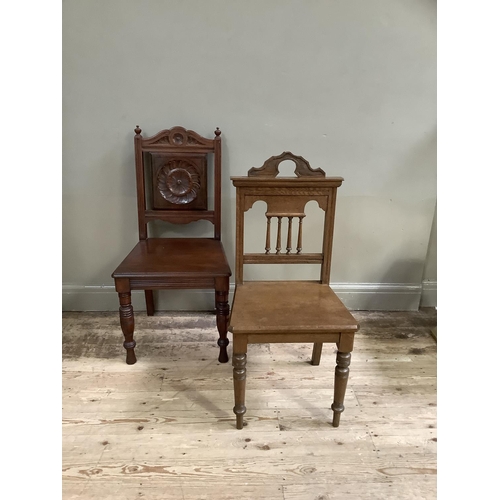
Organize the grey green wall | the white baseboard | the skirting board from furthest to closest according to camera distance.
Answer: the white baseboard → the skirting board → the grey green wall

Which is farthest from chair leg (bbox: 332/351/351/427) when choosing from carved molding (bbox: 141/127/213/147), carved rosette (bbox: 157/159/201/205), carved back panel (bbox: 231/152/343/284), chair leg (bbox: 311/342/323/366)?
carved molding (bbox: 141/127/213/147)

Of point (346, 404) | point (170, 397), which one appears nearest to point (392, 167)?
point (346, 404)

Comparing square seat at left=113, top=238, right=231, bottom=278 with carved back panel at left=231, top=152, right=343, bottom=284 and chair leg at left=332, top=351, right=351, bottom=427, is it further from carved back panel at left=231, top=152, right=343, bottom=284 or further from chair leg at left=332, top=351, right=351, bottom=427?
chair leg at left=332, top=351, right=351, bottom=427

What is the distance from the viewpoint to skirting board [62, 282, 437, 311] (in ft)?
8.11

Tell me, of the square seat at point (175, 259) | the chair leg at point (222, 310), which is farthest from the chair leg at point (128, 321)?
the chair leg at point (222, 310)

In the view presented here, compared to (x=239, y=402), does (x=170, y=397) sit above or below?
below

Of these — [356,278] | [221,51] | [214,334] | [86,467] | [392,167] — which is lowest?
[86,467]

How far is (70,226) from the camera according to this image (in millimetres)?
2348

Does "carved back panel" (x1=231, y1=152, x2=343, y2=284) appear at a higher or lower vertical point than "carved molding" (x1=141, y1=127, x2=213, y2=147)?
lower

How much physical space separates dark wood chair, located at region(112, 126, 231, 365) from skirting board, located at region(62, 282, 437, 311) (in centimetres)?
49

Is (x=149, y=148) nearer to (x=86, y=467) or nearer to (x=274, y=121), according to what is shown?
(x=274, y=121)

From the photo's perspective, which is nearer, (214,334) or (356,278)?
(214,334)

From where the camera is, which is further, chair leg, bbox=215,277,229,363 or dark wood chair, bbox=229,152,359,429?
chair leg, bbox=215,277,229,363

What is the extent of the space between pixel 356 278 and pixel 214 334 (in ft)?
3.46
